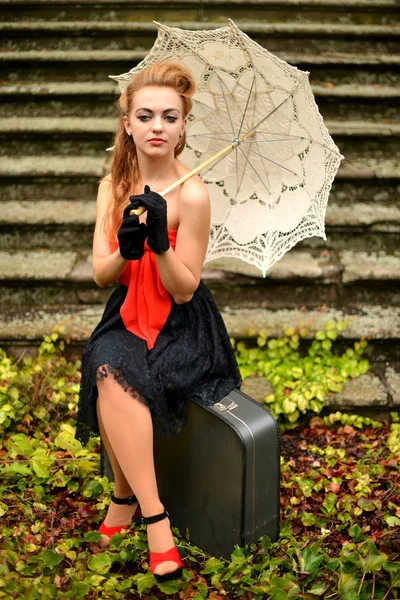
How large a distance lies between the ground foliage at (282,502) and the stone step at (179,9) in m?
2.51

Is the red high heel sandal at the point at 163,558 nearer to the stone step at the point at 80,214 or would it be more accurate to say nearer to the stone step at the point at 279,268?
the stone step at the point at 279,268

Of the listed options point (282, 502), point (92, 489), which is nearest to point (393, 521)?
point (282, 502)

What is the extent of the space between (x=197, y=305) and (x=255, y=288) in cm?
131

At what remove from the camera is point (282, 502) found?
2.69 m

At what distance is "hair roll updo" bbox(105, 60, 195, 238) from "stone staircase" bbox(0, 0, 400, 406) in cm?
129

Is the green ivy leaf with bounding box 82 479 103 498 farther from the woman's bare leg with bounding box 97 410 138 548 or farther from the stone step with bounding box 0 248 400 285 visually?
the stone step with bounding box 0 248 400 285

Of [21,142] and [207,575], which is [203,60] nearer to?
[207,575]

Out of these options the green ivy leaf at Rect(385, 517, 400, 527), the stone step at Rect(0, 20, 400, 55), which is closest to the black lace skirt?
the green ivy leaf at Rect(385, 517, 400, 527)

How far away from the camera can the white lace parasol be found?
230 cm

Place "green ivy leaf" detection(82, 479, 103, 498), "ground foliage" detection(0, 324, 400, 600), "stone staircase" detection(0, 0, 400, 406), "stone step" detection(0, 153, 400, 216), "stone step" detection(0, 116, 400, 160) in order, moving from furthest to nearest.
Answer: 1. "stone step" detection(0, 116, 400, 160)
2. "stone step" detection(0, 153, 400, 216)
3. "stone staircase" detection(0, 0, 400, 406)
4. "green ivy leaf" detection(82, 479, 103, 498)
5. "ground foliage" detection(0, 324, 400, 600)

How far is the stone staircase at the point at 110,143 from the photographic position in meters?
3.62

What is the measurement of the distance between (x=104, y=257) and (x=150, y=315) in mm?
245

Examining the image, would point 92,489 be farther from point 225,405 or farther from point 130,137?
point 130,137

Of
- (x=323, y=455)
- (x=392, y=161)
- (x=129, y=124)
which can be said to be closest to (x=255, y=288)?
(x=323, y=455)
